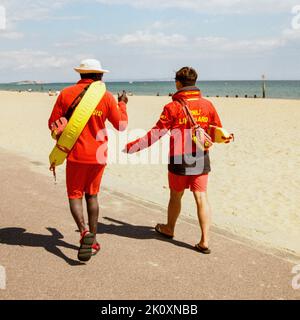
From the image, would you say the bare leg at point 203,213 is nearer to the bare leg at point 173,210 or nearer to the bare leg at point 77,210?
the bare leg at point 173,210

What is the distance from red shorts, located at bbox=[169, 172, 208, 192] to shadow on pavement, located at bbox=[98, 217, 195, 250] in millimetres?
712

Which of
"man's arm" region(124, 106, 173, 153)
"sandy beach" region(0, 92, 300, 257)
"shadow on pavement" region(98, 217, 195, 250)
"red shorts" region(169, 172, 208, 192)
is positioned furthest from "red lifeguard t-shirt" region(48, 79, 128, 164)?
"sandy beach" region(0, 92, 300, 257)

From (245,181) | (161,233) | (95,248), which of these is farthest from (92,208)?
(245,181)

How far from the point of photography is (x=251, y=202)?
22.3 ft

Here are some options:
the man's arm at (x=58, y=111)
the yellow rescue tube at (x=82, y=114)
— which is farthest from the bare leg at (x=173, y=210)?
the man's arm at (x=58, y=111)

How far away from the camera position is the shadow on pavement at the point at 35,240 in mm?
4711

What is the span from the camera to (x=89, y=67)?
407cm

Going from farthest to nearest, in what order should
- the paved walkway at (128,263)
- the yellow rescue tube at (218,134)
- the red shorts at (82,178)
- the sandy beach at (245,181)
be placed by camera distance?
the sandy beach at (245,181) → the yellow rescue tube at (218,134) → the red shorts at (82,178) → the paved walkway at (128,263)

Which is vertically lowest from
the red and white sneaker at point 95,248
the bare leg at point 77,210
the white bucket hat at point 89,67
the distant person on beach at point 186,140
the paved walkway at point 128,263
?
the paved walkway at point 128,263

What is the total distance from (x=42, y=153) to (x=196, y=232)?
755 centimetres

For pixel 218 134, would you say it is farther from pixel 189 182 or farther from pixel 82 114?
pixel 82 114

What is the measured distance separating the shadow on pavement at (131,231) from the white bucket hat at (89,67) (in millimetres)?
2122
